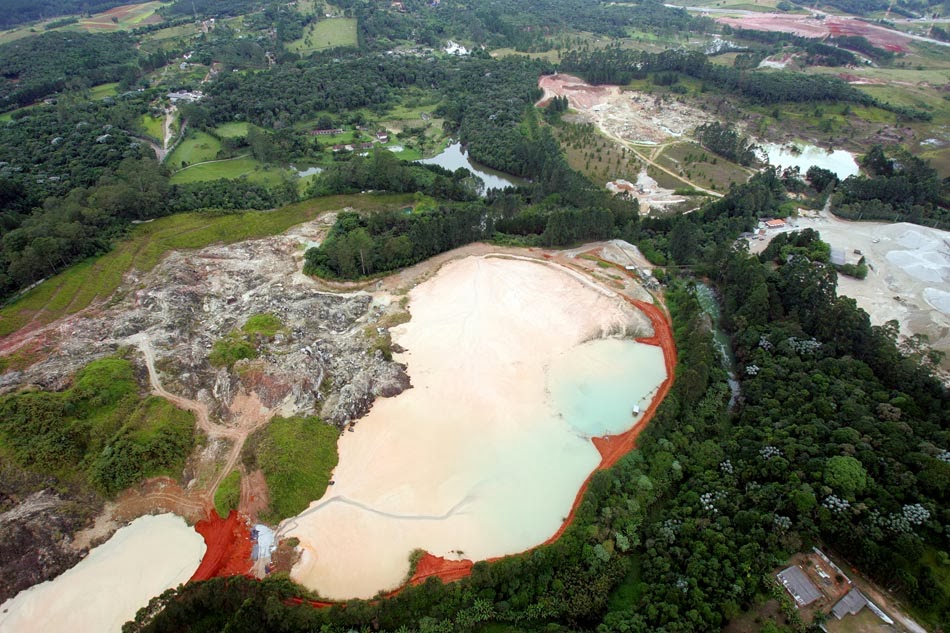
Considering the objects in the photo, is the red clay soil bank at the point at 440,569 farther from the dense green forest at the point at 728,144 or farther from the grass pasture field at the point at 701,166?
the dense green forest at the point at 728,144

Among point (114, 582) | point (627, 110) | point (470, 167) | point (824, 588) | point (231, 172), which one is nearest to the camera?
point (824, 588)

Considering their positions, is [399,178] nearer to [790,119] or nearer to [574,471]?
[574,471]

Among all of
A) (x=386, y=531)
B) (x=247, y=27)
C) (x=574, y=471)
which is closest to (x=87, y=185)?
(x=386, y=531)

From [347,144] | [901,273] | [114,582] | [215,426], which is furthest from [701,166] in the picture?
[114,582]

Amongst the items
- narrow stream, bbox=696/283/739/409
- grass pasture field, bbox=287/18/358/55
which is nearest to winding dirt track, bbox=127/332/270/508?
narrow stream, bbox=696/283/739/409

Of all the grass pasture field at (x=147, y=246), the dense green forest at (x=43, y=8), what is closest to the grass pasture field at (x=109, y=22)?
the dense green forest at (x=43, y=8)

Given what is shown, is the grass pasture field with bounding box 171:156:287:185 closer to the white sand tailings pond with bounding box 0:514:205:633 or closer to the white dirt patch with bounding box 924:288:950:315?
the white sand tailings pond with bounding box 0:514:205:633

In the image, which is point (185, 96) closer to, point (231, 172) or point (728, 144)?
point (231, 172)
